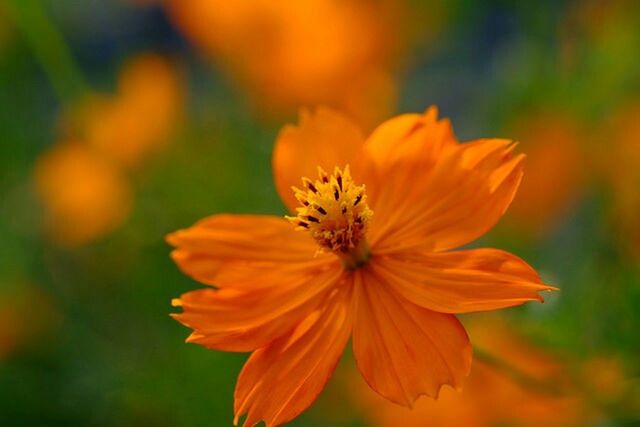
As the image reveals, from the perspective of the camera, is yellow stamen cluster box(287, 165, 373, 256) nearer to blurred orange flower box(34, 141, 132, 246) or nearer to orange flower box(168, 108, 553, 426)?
orange flower box(168, 108, 553, 426)

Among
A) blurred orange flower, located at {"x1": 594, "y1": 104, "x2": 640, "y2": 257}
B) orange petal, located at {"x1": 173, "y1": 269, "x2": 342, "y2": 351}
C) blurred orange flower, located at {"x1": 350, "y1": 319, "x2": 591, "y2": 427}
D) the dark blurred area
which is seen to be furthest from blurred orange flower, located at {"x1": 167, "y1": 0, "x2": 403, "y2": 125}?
orange petal, located at {"x1": 173, "y1": 269, "x2": 342, "y2": 351}

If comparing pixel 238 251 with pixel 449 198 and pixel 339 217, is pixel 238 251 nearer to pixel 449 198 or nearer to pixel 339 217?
pixel 339 217

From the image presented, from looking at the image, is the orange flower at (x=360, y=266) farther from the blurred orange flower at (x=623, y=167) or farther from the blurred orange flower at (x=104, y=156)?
the blurred orange flower at (x=104, y=156)

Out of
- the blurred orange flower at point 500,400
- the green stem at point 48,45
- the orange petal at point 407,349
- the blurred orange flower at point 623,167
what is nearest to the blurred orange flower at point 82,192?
the green stem at point 48,45

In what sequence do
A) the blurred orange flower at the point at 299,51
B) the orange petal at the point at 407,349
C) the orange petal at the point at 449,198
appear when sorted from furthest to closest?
1. the blurred orange flower at the point at 299,51
2. the orange petal at the point at 449,198
3. the orange petal at the point at 407,349

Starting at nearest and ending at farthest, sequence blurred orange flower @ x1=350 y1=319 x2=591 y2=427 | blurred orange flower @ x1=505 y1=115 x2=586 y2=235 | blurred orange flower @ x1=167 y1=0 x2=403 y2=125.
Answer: blurred orange flower @ x1=350 y1=319 x2=591 y2=427
blurred orange flower @ x1=505 y1=115 x2=586 y2=235
blurred orange flower @ x1=167 y1=0 x2=403 y2=125

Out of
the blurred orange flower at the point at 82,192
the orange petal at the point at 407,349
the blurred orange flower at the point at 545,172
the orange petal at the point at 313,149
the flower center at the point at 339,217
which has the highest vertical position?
the blurred orange flower at the point at 82,192

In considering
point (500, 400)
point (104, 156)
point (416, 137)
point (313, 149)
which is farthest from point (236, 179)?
point (416, 137)
